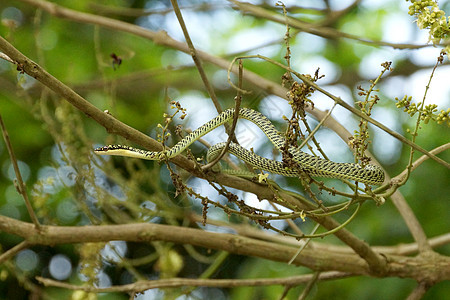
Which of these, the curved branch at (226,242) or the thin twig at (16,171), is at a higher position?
the thin twig at (16,171)

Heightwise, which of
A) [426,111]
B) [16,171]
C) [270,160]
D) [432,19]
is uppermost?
[16,171]

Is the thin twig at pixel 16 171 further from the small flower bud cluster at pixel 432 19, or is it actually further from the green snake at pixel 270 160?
the small flower bud cluster at pixel 432 19

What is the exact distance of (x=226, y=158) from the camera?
3.27 m

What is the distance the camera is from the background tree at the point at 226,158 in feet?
7.37

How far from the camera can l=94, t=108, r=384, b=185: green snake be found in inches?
89.4

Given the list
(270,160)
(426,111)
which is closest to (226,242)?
(270,160)

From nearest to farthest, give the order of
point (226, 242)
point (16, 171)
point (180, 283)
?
point (16, 171) → point (226, 242) → point (180, 283)

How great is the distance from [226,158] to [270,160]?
28.6 inches

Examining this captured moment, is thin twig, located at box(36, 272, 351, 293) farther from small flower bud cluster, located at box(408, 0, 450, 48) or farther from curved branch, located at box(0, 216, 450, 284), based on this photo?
small flower bud cluster, located at box(408, 0, 450, 48)

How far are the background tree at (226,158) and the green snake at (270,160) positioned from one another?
7cm

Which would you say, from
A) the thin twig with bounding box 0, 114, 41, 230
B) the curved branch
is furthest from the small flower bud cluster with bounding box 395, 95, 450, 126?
the thin twig with bounding box 0, 114, 41, 230

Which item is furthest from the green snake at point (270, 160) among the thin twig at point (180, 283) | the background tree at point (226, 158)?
the thin twig at point (180, 283)

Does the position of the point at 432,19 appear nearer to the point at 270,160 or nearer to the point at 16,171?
the point at 270,160

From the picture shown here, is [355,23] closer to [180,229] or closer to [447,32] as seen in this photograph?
[180,229]
